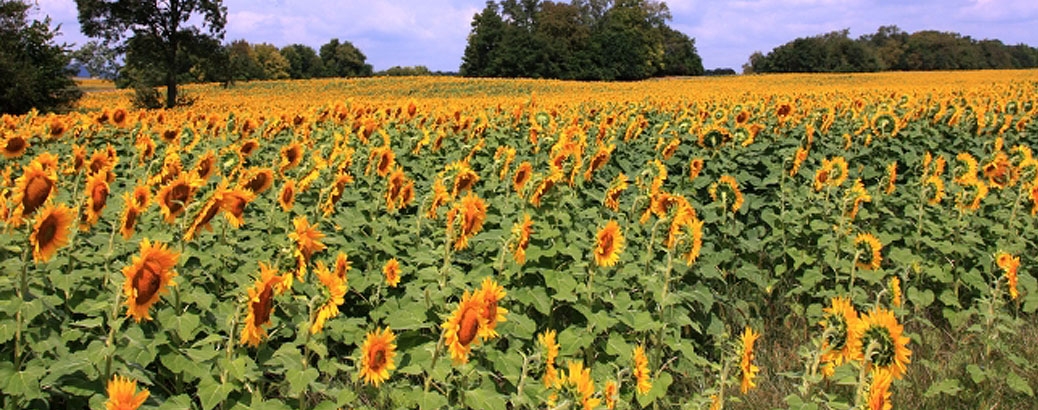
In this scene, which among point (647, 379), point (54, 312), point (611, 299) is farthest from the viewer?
point (611, 299)

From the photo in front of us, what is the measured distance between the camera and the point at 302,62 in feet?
275

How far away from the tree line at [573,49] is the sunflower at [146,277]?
64.4 metres

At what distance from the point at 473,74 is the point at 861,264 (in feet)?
236

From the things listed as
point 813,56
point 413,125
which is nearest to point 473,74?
point 813,56

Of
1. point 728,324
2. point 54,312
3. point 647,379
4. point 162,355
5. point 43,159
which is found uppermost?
Result: point 43,159

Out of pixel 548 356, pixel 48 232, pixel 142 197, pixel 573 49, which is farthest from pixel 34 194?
pixel 573 49

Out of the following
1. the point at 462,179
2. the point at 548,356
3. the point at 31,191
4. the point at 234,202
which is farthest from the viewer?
the point at 462,179

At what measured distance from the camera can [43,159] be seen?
3.01m

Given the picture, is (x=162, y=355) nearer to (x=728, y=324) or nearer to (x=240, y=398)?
(x=240, y=398)

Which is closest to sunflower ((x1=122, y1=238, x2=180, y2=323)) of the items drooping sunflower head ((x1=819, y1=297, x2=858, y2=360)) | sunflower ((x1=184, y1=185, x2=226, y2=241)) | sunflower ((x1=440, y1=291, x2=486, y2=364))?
sunflower ((x1=184, y1=185, x2=226, y2=241))

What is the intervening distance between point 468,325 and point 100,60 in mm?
35427

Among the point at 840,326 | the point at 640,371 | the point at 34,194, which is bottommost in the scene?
the point at 640,371

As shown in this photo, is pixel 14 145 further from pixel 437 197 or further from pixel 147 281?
pixel 147 281

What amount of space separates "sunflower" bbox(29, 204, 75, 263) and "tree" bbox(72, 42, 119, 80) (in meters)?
31.1
